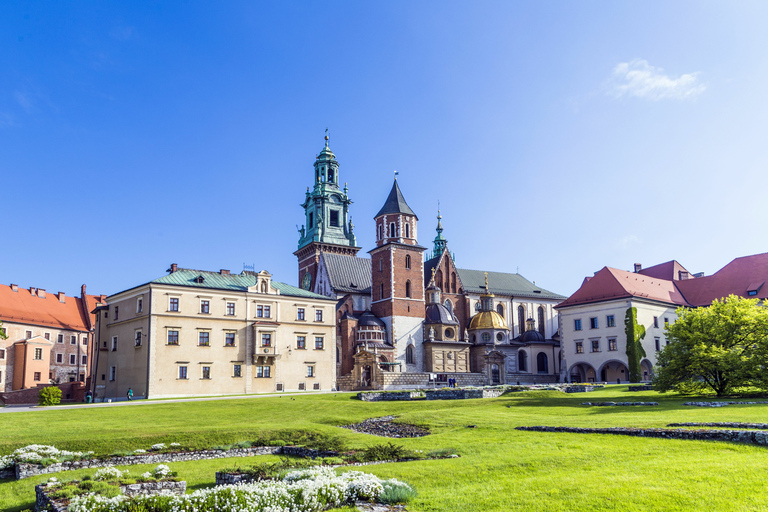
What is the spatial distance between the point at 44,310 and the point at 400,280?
136 feet

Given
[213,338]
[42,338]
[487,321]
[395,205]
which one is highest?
[395,205]

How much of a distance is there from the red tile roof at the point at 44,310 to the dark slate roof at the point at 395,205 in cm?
3898

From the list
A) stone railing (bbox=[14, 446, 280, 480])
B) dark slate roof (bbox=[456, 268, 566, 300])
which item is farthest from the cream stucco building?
stone railing (bbox=[14, 446, 280, 480])

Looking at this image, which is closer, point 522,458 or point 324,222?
point 522,458

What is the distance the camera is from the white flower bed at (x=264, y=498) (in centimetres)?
994

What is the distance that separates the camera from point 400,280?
73.2 m

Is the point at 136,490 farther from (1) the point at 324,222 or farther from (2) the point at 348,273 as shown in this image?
(1) the point at 324,222

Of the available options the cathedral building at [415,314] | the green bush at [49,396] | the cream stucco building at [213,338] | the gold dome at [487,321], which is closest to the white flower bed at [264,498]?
the green bush at [49,396]

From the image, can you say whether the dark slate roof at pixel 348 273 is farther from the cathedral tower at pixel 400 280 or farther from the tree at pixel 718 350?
the tree at pixel 718 350

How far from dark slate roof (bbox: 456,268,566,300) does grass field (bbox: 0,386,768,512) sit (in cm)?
5846

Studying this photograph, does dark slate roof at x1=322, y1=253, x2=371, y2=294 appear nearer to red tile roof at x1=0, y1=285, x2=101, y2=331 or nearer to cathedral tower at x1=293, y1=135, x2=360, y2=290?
cathedral tower at x1=293, y1=135, x2=360, y2=290

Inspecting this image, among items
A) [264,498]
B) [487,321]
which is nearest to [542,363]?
[487,321]

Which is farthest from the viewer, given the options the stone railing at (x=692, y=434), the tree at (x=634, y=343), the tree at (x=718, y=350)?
the tree at (x=634, y=343)

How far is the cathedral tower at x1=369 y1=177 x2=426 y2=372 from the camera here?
7162cm
